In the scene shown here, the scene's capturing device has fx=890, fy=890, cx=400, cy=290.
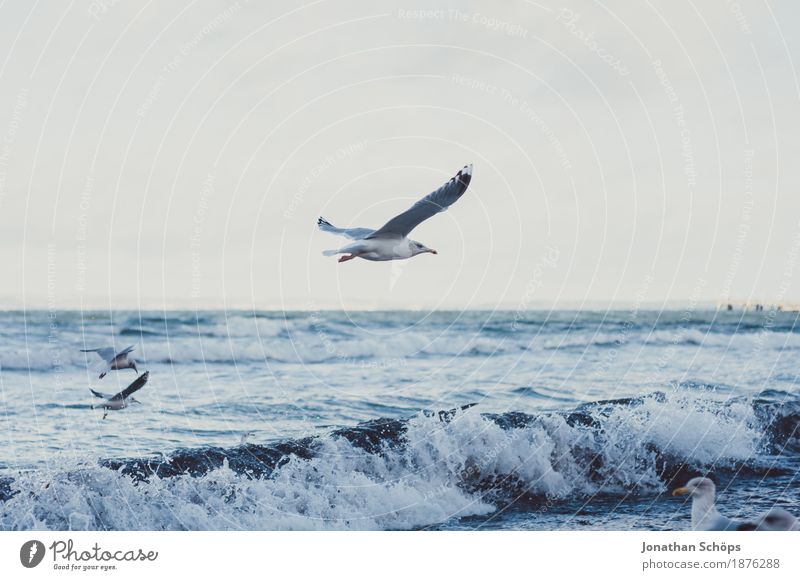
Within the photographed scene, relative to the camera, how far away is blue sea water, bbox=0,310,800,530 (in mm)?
7375

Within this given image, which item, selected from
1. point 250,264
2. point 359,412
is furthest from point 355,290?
point 359,412

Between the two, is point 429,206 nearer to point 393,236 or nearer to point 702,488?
point 393,236

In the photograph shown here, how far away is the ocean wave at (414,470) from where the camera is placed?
23.8 ft

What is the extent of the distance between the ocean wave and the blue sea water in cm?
2

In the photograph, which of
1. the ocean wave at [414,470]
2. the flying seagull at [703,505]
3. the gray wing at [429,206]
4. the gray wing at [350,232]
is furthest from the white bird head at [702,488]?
the gray wing at [350,232]

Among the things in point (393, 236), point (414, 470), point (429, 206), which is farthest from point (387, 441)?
point (429, 206)

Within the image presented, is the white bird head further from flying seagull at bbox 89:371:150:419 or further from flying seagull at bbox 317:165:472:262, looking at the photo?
flying seagull at bbox 89:371:150:419

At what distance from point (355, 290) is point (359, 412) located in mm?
4428

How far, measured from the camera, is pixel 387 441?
8.75 m

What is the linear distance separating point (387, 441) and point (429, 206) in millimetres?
3381

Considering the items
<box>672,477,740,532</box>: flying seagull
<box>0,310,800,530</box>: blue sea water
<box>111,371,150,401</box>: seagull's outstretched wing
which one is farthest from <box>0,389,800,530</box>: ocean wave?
<box>672,477,740,532</box>: flying seagull
